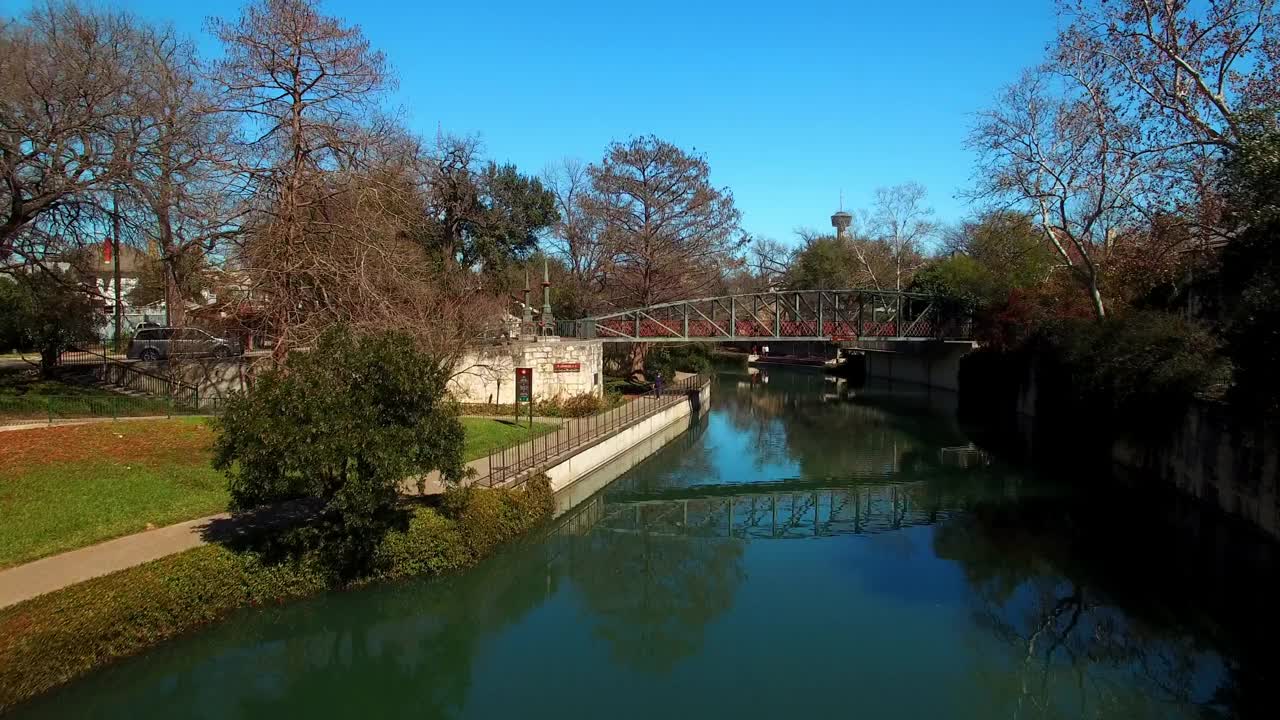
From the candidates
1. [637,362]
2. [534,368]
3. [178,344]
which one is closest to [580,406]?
[534,368]

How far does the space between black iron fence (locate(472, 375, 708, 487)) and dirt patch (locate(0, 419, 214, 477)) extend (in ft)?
19.5

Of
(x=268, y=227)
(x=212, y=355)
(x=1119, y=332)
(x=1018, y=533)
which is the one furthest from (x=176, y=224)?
(x=1119, y=332)

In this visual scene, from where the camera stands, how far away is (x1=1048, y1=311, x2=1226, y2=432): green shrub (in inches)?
802

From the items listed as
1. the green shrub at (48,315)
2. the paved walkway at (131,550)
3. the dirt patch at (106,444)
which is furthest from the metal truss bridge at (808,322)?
the paved walkway at (131,550)

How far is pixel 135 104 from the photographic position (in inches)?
833

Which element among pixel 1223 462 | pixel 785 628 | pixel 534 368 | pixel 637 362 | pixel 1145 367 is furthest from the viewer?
pixel 637 362

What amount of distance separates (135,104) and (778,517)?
764 inches

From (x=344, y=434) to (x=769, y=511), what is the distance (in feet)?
43.1

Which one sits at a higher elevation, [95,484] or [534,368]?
[534,368]

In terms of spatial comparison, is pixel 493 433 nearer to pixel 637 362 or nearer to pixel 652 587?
pixel 652 587

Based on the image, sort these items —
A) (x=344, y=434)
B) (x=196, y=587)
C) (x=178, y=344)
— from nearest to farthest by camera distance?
(x=196, y=587)
(x=344, y=434)
(x=178, y=344)

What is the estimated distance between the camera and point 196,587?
11617 millimetres

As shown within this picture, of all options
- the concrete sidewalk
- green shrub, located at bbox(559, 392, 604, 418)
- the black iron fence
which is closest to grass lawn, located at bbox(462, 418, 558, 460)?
the black iron fence

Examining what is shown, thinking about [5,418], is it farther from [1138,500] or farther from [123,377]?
[1138,500]
